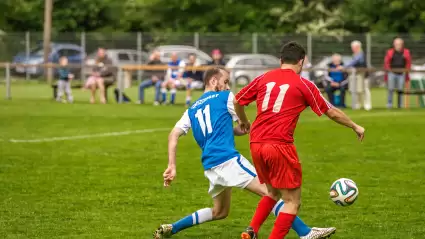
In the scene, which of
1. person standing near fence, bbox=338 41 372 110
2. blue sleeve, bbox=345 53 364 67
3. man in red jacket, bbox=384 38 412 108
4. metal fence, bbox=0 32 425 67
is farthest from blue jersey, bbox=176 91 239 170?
metal fence, bbox=0 32 425 67

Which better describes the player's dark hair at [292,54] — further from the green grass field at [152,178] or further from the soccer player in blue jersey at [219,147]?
the green grass field at [152,178]

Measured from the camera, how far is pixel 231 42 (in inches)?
1855

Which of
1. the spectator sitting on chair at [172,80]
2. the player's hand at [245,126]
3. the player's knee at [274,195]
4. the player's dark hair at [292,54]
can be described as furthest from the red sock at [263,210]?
the spectator sitting on chair at [172,80]

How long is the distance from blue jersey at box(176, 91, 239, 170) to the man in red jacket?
59.2 ft

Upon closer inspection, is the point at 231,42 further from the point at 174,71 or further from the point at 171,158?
the point at 171,158

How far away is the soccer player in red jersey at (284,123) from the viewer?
299 inches

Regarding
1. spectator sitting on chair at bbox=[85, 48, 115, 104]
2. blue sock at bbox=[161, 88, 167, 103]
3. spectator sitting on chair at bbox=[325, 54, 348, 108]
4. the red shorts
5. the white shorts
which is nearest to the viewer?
the red shorts

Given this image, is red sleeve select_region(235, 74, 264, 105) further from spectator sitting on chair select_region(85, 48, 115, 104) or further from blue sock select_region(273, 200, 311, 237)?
spectator sitting on chair select_region(85, 48, 115, 104)

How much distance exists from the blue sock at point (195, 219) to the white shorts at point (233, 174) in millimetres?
392

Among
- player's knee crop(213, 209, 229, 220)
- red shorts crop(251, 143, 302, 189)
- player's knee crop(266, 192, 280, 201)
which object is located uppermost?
red shorts crop(251, 143, 302, 189)

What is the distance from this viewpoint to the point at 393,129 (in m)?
19.5

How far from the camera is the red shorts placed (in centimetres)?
759

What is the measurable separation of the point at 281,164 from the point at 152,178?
18.1 ft

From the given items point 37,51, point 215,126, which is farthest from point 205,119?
point 37,51
